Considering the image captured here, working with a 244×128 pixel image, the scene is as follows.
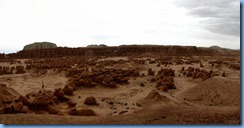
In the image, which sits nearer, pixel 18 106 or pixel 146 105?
pixel 18 106

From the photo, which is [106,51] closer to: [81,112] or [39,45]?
[39,45]

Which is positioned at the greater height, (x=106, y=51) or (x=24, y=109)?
(x=106, y=51)

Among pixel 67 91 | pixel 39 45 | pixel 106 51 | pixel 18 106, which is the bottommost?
pixel 67 91

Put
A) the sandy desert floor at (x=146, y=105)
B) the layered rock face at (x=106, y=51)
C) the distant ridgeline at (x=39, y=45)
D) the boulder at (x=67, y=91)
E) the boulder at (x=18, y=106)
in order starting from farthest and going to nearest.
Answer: the distant ridgeline at (x=39, y=45) < the layered rock face at (x=106, y=51) < the boulder at (x=67, y=91) < the boulder at (x=18, y=106) < the sandy desert floor at (x=146, y=105)

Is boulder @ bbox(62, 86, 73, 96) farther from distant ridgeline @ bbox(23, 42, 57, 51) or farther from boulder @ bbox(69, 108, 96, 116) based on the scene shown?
distant ridgeline @ bbox(23, 42, 57, 51)

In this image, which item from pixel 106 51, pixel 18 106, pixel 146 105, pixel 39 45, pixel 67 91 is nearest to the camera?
pixel 18 106

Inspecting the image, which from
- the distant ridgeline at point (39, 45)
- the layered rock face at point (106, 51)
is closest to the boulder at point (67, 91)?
the layered rock face at point (106, 51)

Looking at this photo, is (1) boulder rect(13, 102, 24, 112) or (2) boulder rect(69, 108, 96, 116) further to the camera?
(2) boulder rect(69, 108, 96, 116)

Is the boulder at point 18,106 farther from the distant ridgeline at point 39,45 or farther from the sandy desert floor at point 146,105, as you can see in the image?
the distant ridgeline at point 39,45

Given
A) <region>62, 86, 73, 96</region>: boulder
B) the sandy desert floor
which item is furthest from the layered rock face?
<region>62, 86, 73, 96</region>: boulder

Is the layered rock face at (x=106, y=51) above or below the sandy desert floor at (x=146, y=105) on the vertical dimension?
above

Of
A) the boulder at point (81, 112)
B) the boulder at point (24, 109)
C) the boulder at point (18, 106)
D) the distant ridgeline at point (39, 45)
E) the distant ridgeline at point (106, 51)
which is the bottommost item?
the boulder at point (81, 112)

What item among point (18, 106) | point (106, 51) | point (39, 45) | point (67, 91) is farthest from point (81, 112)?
point (39, 45)

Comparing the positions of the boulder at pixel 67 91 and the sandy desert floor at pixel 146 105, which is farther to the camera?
the boulder at pixel 67 91
